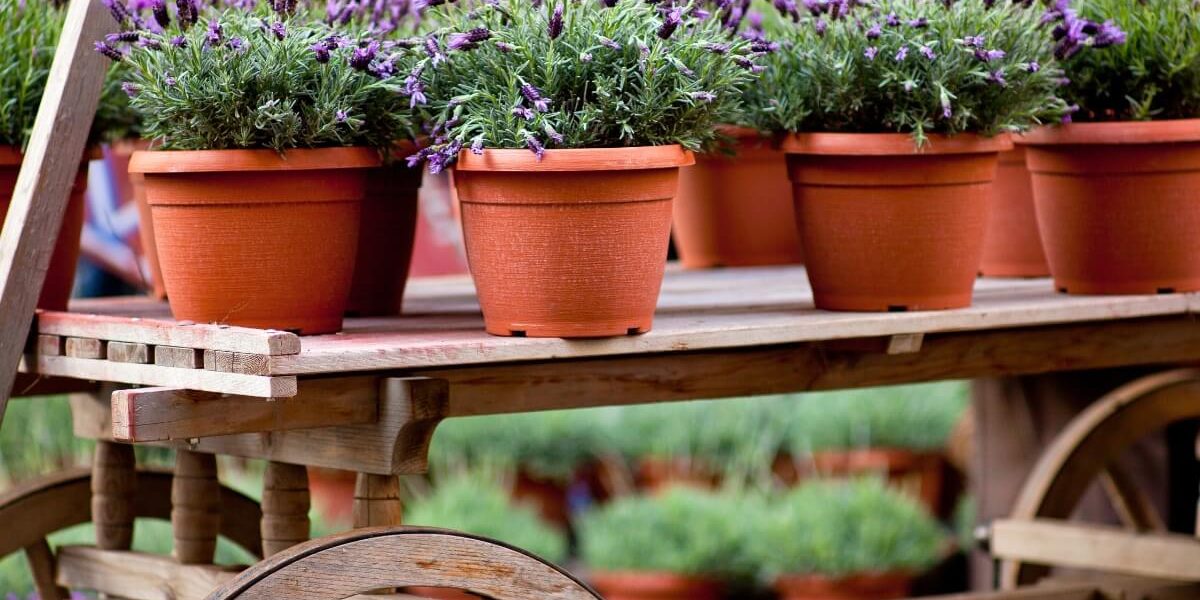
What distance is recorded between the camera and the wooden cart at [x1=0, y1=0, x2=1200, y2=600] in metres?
1.87

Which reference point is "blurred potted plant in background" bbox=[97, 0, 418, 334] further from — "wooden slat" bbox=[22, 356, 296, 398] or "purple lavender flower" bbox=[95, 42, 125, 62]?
"wooden slat" bbox=[22, 356, 296, 398]

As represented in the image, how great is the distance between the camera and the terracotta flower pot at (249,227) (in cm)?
199

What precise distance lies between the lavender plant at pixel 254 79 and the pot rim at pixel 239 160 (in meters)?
0.02

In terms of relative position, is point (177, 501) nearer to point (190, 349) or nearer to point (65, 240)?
point (65, 240)

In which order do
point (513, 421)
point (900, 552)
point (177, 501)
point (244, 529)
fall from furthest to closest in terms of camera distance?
point (513, 421), point (900, 552), point (244, 529), point (177, 501)

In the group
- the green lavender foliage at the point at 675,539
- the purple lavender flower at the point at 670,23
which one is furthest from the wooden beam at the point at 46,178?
the green lavender foliage at the point at 675,539

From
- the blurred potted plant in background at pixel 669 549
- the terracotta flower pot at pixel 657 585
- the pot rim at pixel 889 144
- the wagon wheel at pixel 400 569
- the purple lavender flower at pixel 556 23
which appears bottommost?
the terracotta flower pot at pixel 657 585

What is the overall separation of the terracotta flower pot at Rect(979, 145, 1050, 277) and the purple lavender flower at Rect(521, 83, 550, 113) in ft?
3.95

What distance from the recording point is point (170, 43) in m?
1.97

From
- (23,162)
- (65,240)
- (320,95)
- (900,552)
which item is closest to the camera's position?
(320,95)

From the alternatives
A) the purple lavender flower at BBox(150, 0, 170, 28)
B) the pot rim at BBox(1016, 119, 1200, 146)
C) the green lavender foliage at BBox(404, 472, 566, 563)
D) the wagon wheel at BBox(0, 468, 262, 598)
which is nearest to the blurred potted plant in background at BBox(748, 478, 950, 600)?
the green lavender foliage at BBox(404, 472, 566, 563)

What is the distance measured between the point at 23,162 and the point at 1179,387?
8.02ft

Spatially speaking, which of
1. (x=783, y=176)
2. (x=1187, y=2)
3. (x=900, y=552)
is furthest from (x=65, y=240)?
(x=900, y=552)

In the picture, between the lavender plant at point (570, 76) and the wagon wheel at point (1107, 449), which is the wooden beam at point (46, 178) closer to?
the lavender plant at point (570, 76)
